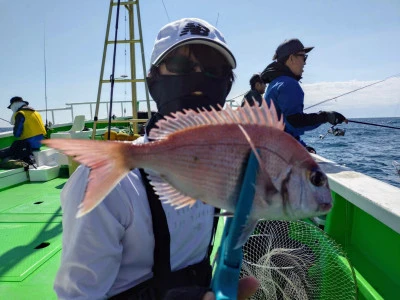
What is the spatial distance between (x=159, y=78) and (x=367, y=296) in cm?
198

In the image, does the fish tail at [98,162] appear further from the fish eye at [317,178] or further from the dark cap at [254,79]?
the dark cap at [254,79]

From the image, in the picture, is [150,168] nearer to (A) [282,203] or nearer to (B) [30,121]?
(A) [282,203]

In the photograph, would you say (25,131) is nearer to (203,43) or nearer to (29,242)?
(29,242)

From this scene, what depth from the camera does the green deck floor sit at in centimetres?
249

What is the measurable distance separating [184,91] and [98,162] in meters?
0.68

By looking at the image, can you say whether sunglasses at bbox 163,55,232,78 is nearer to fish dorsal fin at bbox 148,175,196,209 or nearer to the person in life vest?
fish dorsal fin at bbox 148,175,196,209

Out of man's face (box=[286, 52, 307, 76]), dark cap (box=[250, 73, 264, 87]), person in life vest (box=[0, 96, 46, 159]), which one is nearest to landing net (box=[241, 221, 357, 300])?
man's face (box=[286, 52, 307, 76])

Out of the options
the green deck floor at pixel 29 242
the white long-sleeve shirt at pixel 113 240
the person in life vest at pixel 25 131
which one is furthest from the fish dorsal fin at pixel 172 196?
the person in life vest at pixel 25 131

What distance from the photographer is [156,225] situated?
4.26ft

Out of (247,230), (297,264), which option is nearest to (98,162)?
(247,230)

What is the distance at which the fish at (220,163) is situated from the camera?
2.35 ft

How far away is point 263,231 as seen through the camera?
257 cm

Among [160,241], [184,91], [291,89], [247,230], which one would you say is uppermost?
[291,89]

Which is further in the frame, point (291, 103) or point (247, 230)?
point (291, 103)
